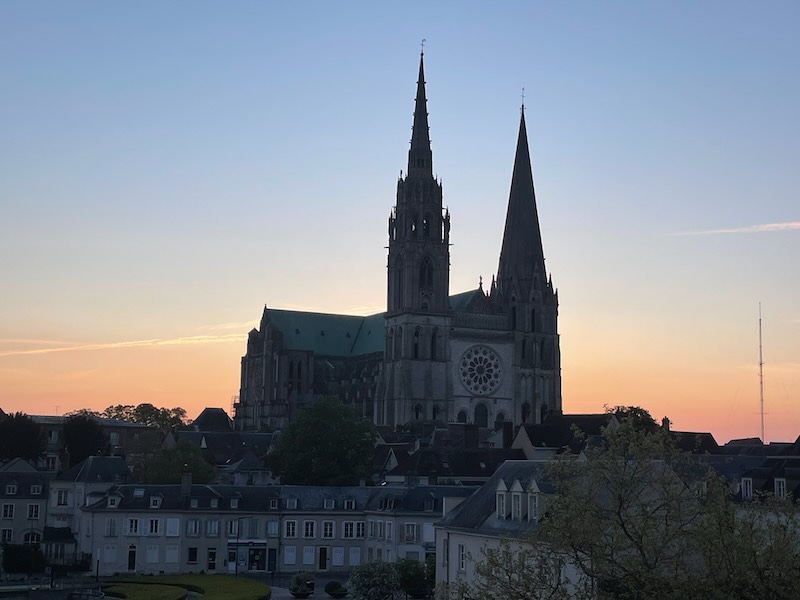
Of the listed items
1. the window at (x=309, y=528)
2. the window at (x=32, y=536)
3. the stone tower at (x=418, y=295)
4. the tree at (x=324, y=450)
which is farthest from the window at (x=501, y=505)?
the stone tower at (x=418, y=295)

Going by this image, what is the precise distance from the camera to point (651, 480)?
34.8 metres

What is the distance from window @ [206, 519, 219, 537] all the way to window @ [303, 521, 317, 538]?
582 cm

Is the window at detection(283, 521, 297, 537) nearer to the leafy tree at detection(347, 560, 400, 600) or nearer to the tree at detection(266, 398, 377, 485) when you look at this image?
the tree at detection(266, 398, 377, 485)

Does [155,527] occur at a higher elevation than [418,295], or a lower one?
lower

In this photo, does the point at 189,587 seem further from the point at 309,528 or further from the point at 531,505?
the point at 531,505

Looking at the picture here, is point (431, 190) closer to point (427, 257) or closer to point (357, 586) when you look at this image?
point (427, 257)

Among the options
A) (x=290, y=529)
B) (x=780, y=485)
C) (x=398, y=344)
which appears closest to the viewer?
(x=780, y=485)

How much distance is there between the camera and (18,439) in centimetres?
13575

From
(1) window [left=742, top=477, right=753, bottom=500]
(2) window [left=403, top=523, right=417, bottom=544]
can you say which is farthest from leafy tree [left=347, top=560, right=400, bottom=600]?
(1) window [left=742, top=477, right=753, bottom=500]

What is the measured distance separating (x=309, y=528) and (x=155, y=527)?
398 inches

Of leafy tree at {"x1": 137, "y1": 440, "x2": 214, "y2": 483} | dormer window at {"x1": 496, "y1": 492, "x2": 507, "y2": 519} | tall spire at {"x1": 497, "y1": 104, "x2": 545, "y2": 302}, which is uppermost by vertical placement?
tall spire at {"x1": 497, "y1": 104, "x2": 545, "y2": 302}

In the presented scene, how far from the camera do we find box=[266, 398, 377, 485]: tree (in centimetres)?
10069

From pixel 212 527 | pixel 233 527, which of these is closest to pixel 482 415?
pixel 233 527

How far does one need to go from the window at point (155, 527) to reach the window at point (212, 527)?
3195mm
